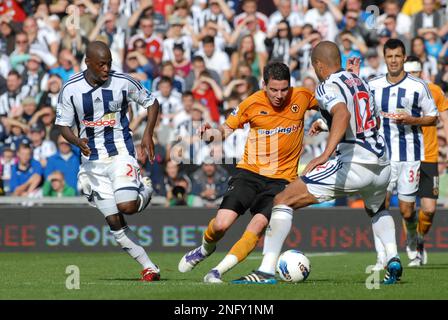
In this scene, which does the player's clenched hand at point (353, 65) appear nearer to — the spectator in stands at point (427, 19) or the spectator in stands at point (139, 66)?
the spectator in stands at point (139, 66)

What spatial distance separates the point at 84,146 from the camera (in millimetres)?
11445

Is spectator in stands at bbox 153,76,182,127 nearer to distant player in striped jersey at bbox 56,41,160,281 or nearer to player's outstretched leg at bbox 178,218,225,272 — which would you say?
distant player in striped jersey at bbox 56,41,160,281

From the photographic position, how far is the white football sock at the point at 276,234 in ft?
33.8

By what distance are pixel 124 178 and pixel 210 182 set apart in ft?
24.5

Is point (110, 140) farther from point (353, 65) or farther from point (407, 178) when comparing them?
point (407, 178)

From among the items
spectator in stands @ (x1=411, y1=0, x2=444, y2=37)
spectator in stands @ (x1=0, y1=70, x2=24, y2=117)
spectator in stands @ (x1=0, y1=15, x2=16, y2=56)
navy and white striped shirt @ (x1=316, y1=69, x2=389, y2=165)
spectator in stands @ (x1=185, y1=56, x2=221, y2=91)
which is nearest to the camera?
navy and white striped shirt @ (x1=316, y1=69, x2=389, y2=165)

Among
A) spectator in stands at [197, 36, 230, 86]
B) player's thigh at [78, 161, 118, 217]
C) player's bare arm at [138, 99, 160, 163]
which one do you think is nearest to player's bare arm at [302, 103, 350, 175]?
player's bare arm at [138, 99, 160, 163]

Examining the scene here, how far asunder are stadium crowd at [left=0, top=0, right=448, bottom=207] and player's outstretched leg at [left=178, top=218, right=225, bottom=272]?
7.17 metres

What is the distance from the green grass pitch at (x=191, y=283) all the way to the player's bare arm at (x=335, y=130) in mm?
1178

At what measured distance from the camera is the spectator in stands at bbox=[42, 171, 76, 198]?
19.5 m

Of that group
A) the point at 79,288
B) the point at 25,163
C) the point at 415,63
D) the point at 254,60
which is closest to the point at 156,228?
the point at 25,163

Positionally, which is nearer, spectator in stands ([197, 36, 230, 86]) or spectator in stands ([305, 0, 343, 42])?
spectator in stands ([197, 36, 230, 86])
